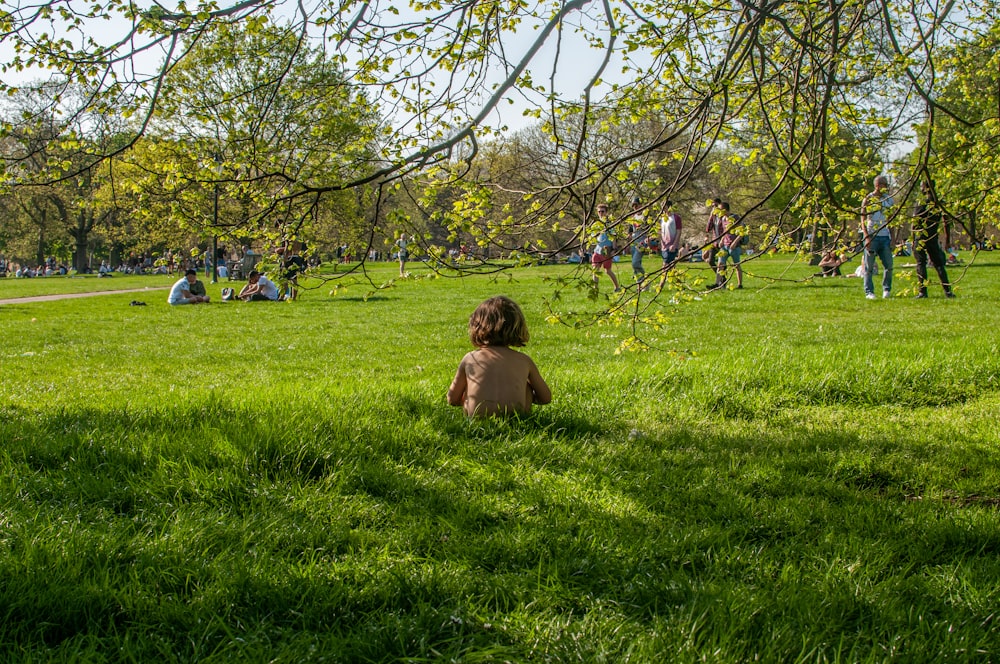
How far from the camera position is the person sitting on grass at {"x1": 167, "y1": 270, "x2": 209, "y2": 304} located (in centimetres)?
1903

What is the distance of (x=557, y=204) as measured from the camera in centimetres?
516

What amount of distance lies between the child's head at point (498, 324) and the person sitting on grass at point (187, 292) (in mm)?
15734

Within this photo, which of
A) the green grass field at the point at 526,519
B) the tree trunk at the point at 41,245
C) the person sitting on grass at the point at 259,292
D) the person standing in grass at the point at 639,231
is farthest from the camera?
the tree trunk at the point at 41,245

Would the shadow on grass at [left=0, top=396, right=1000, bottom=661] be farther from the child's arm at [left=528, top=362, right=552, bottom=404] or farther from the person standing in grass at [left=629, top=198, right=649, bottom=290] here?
the person standing in grass at [left=629, top=198, right=649, bottom=290]

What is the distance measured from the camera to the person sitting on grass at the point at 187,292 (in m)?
19.0

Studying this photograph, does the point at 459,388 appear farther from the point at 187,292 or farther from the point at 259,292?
the point at 187,292

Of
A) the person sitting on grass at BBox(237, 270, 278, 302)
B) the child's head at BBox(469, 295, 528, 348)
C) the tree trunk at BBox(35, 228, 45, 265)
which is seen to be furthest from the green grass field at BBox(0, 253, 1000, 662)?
the tree trunk at BBox(35, 228, 45, 265)

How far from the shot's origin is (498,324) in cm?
503

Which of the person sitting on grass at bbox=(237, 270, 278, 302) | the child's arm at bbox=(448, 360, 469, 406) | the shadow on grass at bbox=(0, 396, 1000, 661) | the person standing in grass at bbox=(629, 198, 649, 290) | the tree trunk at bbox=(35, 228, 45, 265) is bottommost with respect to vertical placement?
the shadow on grass at bbox=(0, 396, 1000, 661)

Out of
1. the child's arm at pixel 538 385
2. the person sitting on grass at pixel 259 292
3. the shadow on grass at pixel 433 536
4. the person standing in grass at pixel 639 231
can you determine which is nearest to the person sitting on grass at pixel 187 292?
the person sitting on grass at pixel 259 292

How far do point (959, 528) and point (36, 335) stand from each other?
13.7m

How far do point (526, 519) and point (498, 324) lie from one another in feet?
5.93

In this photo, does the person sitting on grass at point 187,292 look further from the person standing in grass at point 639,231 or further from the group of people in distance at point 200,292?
the person standing in grass at point 639,231

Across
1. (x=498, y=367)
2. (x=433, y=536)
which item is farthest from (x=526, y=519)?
(x=498, y=367)
